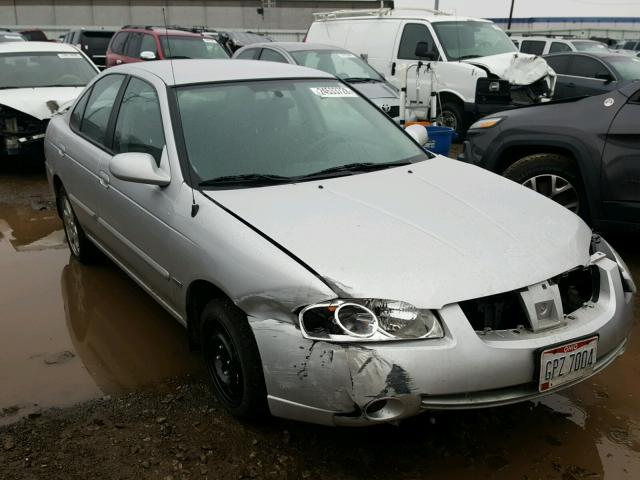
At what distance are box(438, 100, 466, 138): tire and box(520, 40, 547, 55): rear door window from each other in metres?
6.17

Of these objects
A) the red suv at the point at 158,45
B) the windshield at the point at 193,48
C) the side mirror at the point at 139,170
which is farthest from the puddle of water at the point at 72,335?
the red suv at the point at 158,45

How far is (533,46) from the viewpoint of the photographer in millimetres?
15430

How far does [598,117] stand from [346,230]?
10.2ft

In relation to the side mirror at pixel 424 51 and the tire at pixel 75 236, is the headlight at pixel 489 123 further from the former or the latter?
the side mirror at pixel 424 51

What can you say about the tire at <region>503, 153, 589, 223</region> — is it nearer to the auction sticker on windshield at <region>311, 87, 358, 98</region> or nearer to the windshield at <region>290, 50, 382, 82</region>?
the auction sticker on windshield at <region>311, 87, 358, 98</region>

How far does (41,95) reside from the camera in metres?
8.12

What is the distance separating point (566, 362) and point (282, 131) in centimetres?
193

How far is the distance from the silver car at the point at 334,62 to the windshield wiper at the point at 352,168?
226 inches

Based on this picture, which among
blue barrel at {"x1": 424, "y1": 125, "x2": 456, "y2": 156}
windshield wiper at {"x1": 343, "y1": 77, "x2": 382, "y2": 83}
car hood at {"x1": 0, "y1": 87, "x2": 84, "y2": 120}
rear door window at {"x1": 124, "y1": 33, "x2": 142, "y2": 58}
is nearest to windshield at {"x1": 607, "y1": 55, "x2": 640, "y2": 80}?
windshield wiper at {"x1": 343, "y1": 77, "x2": 382, "y2": 83}

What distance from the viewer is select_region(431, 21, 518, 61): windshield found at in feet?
34.6

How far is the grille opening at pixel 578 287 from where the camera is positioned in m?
2.83

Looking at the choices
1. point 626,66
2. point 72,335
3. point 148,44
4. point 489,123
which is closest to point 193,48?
point 148,44

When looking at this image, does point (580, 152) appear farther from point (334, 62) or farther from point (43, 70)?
point (43, 70)

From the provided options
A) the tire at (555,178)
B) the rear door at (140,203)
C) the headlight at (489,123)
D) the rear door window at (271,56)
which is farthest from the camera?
the rear door window at (271,56)
